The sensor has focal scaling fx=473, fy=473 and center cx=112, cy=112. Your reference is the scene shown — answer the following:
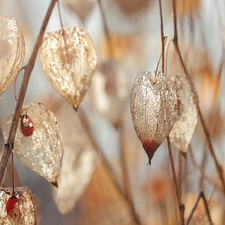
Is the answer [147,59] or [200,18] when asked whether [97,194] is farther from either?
[200,18]

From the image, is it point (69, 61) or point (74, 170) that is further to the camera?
point (74, 170)

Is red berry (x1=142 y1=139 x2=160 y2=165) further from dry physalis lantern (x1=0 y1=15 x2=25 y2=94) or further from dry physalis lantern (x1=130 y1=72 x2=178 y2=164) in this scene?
dry physalis lantern (x1=0 y1=15 x2=25 y2=94)

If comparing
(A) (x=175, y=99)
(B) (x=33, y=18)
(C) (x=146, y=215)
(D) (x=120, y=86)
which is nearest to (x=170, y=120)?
(A) (x=175, y=99)

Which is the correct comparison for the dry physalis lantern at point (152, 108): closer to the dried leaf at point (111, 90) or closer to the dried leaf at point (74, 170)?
the dried leaf at point (111, 90)

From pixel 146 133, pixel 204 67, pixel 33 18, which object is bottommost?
pixel 146 133

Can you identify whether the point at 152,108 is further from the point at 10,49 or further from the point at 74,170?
the point at 74,170

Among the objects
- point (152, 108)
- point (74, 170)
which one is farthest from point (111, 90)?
point (152, 108)

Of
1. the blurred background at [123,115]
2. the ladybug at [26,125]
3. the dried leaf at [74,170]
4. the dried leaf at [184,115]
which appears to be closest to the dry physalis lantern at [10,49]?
the ladybug at [26,125]
